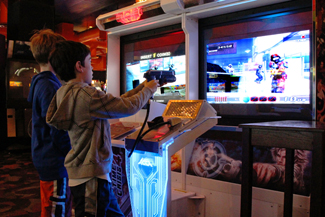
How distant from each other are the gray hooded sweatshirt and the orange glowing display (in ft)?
4.90

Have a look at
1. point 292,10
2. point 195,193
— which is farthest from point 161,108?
point 292,10

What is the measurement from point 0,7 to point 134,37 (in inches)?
231

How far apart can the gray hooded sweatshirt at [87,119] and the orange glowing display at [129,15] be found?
1.49m

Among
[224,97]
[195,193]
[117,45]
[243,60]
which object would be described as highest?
[117,45]

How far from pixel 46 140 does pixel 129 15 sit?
1604 mm

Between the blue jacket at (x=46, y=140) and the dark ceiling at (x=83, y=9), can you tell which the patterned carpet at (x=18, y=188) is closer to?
the blue jacket at (x=46, y=140)

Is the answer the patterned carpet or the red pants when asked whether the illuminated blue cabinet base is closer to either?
the red pants

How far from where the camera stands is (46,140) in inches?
66.5

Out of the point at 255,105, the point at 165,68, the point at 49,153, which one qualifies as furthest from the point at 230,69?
the point at 49,153

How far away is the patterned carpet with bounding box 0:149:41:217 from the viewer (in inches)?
111

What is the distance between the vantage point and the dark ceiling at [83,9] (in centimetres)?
690

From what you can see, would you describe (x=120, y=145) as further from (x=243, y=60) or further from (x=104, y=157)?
(x=243, y=60)

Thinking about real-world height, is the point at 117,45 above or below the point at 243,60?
above

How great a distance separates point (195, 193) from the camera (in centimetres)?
234
